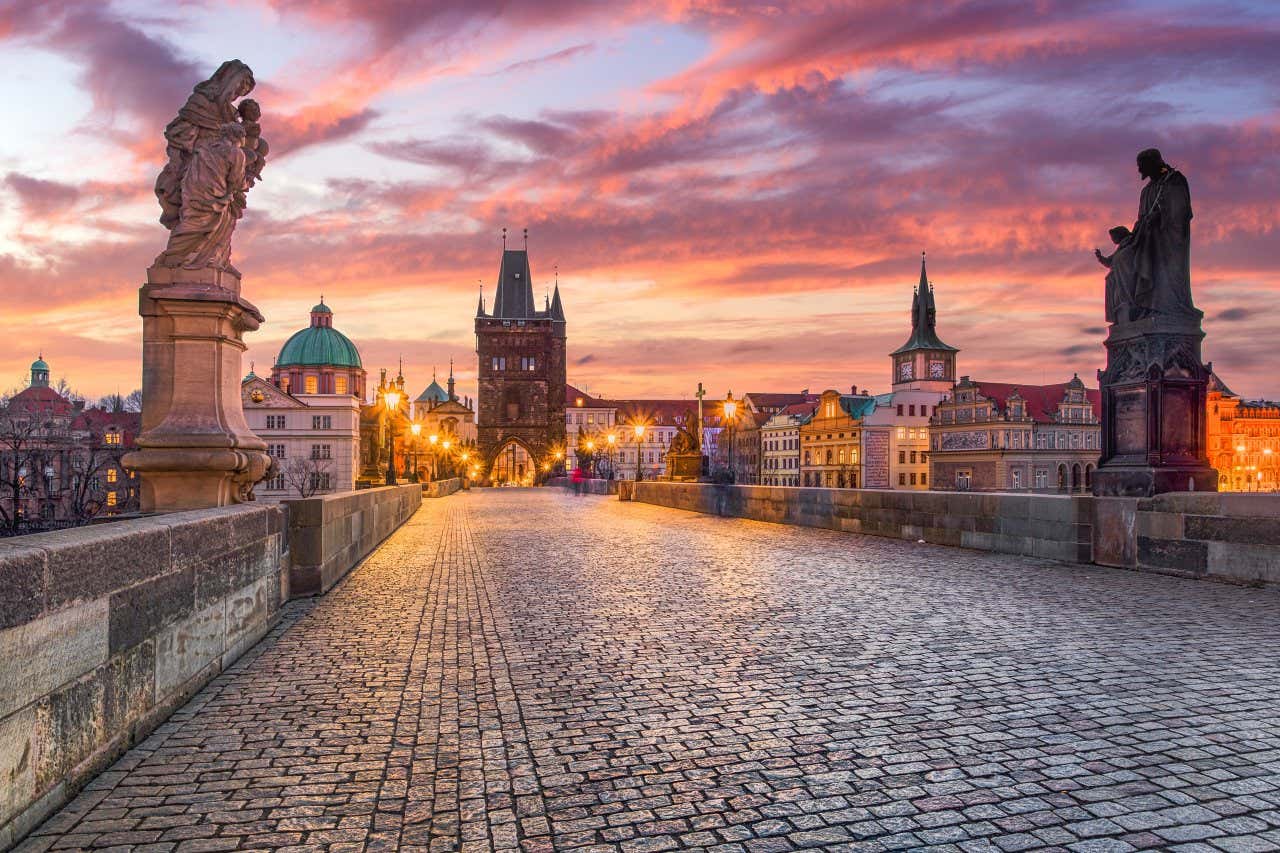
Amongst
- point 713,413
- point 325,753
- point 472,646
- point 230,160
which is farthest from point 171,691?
point 713,413

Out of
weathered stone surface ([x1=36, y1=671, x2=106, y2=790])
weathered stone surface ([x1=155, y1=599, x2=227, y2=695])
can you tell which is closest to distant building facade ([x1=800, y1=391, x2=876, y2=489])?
weathered stone surface ([x1=155, y1=599, x2=227, y2=695])

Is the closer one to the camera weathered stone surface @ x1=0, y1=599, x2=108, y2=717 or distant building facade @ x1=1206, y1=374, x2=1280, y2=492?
weathered stone surface @ x1=0, y1=599, x2=108, y2=717

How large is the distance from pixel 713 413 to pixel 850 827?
142m

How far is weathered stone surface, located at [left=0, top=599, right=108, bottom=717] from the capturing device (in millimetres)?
3229

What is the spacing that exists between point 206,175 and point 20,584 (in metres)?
6.69

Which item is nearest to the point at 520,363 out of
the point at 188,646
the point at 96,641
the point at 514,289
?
the point at 514,289

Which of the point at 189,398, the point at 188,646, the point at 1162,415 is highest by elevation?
the point at 189,398

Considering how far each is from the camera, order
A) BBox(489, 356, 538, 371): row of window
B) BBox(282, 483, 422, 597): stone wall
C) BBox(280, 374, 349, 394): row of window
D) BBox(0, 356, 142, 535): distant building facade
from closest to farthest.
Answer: BBox(282, 483, 422, 597): stone wall
BBox(0, 356, 142, 535): distant building facade
BBox(280, 374, 349, 394): row of window
BBox(489, 356, 538, 371): row of window

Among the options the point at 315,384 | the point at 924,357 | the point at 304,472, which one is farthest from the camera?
the point at 924,357

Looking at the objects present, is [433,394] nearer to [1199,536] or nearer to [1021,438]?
[1021,438]

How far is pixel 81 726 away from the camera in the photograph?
3.87 metres

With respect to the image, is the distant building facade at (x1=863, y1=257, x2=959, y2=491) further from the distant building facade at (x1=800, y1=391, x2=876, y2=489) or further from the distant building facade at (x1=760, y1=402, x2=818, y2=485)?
the distant building facade at (x1=760, y1=402, x2=818, y2=485)

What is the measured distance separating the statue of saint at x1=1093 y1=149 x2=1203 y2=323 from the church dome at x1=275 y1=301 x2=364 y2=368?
113 m

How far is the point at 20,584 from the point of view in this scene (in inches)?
131
